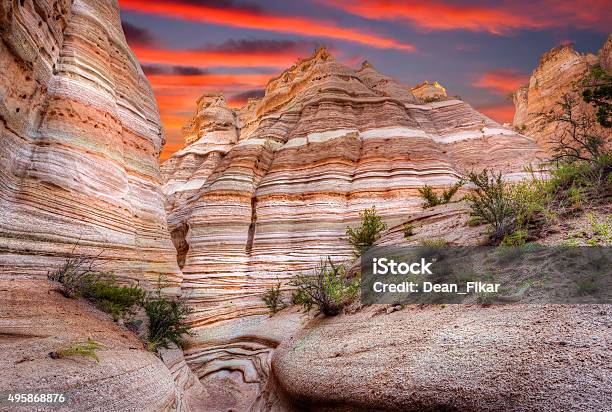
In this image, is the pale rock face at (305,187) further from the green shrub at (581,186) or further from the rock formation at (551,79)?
the rock formation at (551,79)

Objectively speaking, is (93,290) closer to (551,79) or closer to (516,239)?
(516,239)

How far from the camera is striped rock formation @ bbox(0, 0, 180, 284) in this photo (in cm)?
891

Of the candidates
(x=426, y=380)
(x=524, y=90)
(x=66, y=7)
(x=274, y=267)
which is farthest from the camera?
(x=524, y=90)

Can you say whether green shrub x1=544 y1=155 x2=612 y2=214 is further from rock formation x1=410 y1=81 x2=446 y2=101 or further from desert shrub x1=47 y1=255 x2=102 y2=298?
rock formation x1=410 y1=81 x2=446 y2=101

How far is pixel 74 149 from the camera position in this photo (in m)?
11.3

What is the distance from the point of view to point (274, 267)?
1959 cm

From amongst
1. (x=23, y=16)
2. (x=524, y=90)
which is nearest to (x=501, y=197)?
(x=23, y=16)

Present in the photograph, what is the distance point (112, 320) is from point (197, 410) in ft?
9.49

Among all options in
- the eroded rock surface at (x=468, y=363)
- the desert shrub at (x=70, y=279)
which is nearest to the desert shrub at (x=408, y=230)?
the eroded rock surface at (x=468, y=363)

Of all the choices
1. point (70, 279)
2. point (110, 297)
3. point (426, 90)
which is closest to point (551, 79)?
point (426, 90)

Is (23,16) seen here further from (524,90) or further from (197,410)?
(524,90)

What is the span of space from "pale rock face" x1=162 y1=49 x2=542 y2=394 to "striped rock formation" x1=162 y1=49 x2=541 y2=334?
67mm

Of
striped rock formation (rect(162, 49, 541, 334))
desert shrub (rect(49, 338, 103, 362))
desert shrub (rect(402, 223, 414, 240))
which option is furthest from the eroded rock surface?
striped rock formation (rect(162, 49, 541, 334))

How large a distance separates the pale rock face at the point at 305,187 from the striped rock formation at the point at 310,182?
0.07 metres
